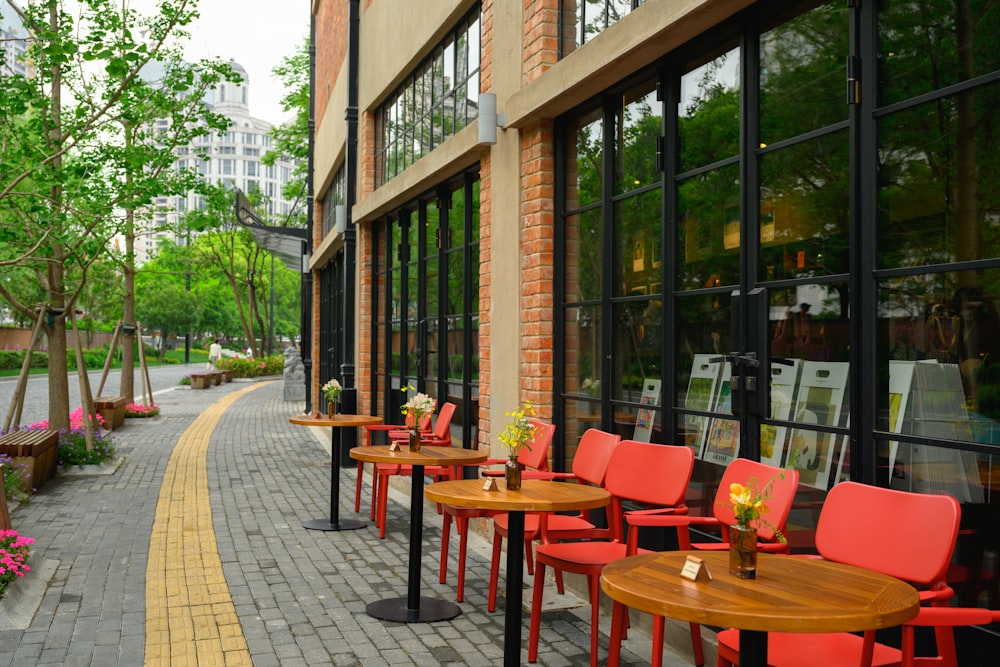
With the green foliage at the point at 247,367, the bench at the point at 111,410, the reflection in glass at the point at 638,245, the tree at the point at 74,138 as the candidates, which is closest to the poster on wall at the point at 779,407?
the reflection in glass at the point at 638,245

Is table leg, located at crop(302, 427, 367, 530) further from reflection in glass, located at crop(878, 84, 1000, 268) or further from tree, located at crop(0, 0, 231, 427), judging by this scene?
reflection in glass, located at crop(878, 84, 1000, 268)

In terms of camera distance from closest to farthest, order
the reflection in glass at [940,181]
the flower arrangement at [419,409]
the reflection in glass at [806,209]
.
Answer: the reflection in glass at [940,181] < the reflection in glass at [806,209] < the flower arrangement at [419,409]

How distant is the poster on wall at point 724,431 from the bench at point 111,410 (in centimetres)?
1261

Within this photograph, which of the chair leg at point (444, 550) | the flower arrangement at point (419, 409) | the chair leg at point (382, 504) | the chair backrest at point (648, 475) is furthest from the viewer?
the chair leg at point (382, 504)

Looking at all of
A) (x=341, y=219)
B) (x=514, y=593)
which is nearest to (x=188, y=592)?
(x=514, y=593)

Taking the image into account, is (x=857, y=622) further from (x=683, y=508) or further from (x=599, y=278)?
(x=599, y=278)

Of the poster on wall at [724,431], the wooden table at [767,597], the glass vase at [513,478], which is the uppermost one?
the poster on wall at [724,431]

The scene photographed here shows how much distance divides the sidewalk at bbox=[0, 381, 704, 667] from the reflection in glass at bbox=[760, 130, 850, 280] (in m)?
1.99

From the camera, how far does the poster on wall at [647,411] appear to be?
17.7 ft

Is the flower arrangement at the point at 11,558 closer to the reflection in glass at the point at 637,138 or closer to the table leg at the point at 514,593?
the table leg at the point at 514,593

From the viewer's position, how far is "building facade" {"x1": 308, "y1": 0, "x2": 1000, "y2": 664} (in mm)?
3385

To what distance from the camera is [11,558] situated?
5449mm

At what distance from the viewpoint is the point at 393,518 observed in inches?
330

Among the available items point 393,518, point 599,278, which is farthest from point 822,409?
point 393,518
